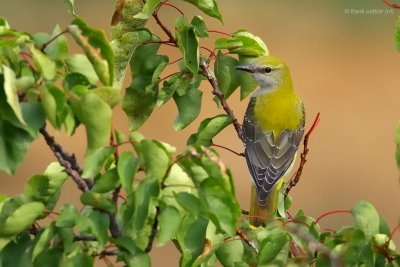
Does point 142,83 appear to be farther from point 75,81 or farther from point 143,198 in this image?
point 143,198

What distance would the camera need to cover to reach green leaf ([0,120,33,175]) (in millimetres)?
3090

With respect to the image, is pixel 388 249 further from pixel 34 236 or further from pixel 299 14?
pixel 299 14

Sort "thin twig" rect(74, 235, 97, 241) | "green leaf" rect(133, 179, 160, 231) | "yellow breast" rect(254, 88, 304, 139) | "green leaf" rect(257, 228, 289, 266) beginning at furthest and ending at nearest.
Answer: "yellow breast" rect(254, 88, 304, 139), "green leaf" rect(257, 228, 289, 266), "thin twig" rect(74, 235, 97, 241), "green leaf" rect(133, 179, 160, 231)

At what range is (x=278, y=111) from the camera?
669 centimetres

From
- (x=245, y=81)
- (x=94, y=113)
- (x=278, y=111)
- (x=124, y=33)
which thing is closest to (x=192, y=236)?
(x=94, y=113)

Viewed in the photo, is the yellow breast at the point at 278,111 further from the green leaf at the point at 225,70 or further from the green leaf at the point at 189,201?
the green leaf at the point at 189,201

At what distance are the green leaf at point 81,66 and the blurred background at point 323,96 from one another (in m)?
8.38

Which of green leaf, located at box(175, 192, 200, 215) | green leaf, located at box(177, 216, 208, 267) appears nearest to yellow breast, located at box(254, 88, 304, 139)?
green leaf, located at box(177, 216, 208, 267)

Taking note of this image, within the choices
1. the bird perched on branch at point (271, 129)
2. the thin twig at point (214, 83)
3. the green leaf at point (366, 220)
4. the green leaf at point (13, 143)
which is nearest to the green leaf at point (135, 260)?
the green leaf at point (13, 143)

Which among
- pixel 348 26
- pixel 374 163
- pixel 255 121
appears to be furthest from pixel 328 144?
pixel 255 121

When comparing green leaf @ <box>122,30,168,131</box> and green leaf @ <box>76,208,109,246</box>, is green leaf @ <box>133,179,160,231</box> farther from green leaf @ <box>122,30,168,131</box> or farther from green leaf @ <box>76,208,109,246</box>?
green leaf @ <box>122,30,168,131</box>

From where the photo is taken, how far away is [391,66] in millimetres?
16594

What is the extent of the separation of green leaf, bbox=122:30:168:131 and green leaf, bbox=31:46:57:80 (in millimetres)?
1139

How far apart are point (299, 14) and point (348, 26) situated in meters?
0.77
